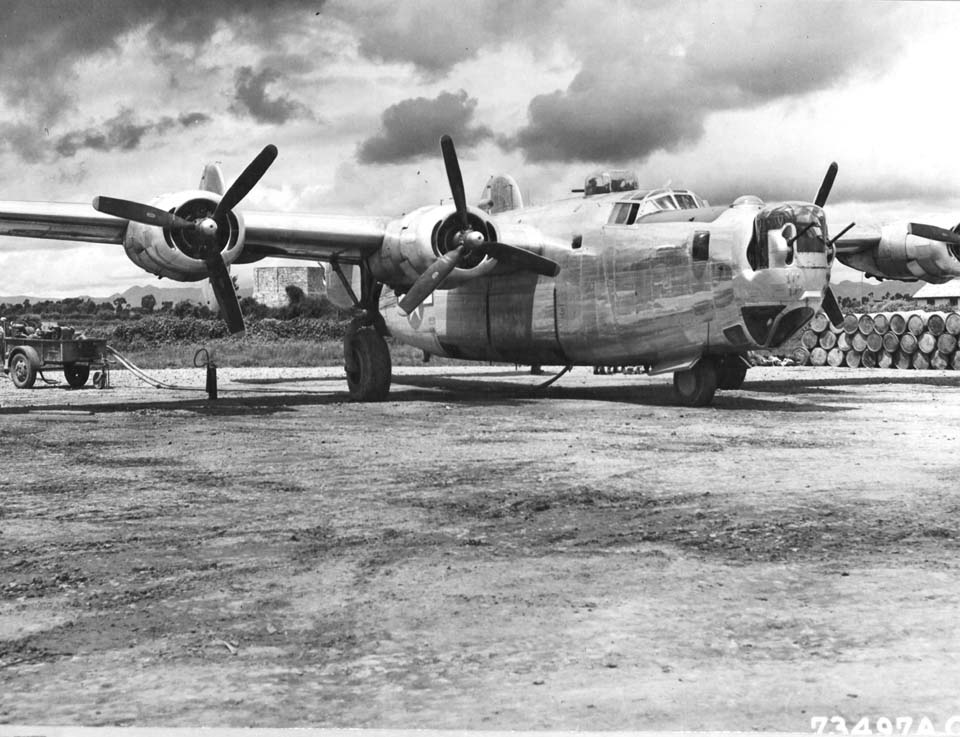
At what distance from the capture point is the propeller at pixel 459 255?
17.3 metres

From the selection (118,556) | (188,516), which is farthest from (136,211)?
(118,556)

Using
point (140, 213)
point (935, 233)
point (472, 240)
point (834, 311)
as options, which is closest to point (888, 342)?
point (935, 233)

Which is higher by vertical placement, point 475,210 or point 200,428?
point 475,210

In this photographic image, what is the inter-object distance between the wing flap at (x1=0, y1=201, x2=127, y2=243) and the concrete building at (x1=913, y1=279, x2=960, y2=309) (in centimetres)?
4817

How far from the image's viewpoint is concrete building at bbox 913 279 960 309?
5995cm

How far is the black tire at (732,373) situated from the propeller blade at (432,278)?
6043mm

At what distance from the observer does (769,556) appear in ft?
20.1

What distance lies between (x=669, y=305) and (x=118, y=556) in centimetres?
1162

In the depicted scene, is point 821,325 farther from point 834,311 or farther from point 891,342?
point 834,311

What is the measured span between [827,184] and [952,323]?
1412 centimetres

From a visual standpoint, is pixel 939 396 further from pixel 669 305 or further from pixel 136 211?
pixel 136 211

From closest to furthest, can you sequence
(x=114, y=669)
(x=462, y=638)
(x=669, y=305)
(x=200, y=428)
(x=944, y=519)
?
(x=114, y=669) < (x=462, y=638) < (x=944, y=519) < (x=200, y=428) < (x=669, y=305)

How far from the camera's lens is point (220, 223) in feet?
53.7

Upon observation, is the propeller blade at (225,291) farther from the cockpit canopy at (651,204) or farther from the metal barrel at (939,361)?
the metal barrel at (939,361)
